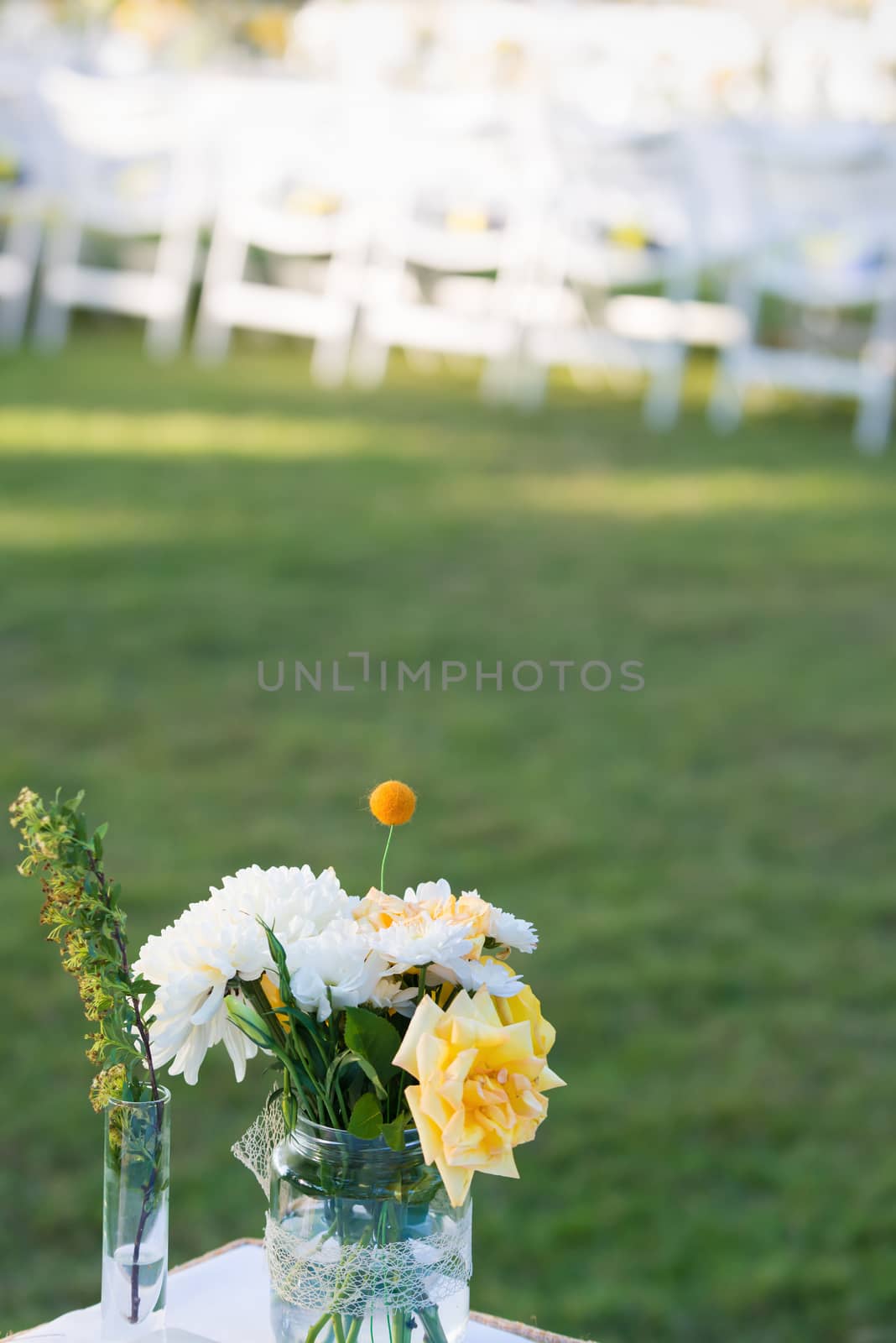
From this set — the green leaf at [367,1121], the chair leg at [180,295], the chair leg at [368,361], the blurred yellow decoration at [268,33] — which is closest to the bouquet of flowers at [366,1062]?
the green leaf at [367,1121]

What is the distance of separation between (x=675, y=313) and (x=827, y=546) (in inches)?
81.6

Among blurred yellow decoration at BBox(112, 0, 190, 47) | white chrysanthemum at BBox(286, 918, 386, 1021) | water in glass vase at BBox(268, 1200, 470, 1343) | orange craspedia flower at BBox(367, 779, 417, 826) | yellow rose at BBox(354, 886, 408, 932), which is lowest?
water in glass vase at BBox(268, 1200, 470, 1343)

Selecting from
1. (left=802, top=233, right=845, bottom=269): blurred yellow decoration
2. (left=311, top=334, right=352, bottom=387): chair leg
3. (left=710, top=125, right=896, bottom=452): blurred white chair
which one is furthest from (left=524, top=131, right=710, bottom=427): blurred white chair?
(left=311, top=334, right=352, bottom=387): chair leg

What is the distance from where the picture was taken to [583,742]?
3.23m

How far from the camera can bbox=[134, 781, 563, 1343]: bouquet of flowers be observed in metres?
0.79

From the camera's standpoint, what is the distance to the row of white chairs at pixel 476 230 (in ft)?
19.3

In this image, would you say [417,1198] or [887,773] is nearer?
[417,1198]

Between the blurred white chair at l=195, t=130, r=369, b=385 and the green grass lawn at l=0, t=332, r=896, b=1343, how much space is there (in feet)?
3.35

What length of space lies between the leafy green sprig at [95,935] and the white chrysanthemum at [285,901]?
0.19 feet

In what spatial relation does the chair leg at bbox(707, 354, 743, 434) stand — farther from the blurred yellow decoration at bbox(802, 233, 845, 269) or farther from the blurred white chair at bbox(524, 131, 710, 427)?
the blurred yellow decoration at bbox(802, 233, 845, 269)

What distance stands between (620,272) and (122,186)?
207cm

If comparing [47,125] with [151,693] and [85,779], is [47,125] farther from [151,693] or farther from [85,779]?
[85,779]

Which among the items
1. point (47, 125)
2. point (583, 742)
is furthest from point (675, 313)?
point (583, 742)

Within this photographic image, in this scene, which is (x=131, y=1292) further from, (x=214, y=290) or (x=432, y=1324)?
(x=214, y=290)
